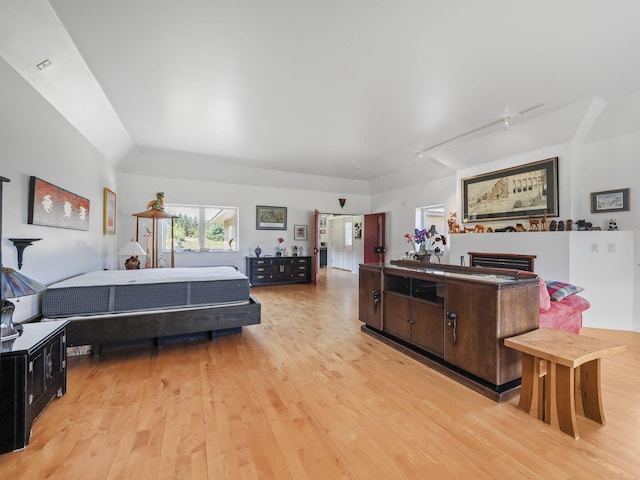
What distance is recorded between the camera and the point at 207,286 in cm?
328

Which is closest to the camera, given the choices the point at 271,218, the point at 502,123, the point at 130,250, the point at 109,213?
the point at 502,123

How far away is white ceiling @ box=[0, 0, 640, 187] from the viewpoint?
212 centimetres

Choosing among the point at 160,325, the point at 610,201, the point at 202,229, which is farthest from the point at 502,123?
the point at 202,229

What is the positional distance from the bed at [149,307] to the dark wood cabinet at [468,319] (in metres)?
1.74

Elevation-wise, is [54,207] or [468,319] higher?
[54,207]

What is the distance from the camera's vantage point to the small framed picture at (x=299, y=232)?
7977 mm

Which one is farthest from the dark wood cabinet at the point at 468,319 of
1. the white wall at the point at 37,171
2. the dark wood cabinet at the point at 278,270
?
the dark wood cabinet at the point at 278,270

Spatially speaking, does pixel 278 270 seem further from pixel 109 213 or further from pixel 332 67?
pixel 332 67

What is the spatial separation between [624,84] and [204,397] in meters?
5.19

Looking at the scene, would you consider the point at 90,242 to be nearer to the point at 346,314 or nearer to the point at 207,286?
the point at 207,286

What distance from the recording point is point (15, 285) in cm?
164

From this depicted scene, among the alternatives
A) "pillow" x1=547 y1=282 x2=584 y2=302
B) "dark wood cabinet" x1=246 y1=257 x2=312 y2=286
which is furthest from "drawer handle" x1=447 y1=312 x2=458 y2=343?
"dark wood cabinet" x1=246 y1=257 x2=312 y2=286

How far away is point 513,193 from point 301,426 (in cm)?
500

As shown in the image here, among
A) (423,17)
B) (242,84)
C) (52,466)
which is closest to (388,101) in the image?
(423,17)
